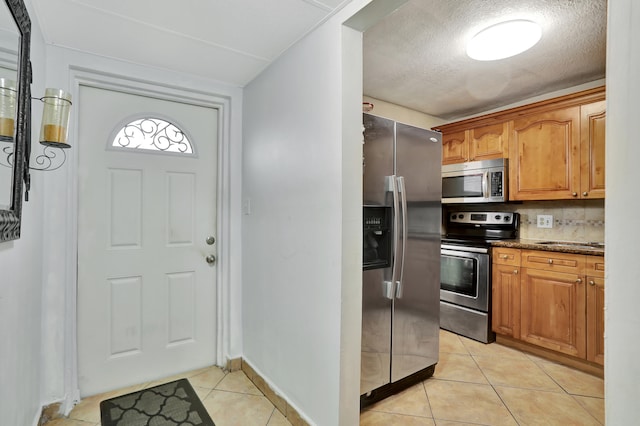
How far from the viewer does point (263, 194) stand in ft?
7.46

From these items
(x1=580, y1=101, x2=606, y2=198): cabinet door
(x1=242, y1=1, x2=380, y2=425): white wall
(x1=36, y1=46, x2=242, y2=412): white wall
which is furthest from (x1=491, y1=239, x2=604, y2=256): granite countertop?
(x1=36, y1=46, x2=242, y2=412): white wall

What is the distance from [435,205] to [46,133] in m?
2.22

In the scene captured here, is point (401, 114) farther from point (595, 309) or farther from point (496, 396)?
point (496, 396)

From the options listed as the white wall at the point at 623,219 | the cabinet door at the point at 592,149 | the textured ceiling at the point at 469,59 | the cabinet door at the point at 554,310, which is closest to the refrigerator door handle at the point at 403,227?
the textured ceiling at the point at 469,59

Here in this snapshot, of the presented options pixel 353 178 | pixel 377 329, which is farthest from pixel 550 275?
pixel 353 178

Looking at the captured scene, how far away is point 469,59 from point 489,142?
1.15 metres

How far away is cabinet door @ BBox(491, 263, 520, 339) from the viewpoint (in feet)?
9.68

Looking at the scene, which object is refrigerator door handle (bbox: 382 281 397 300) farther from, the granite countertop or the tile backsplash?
the tile backsplash

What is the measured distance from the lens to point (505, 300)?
3.03 m

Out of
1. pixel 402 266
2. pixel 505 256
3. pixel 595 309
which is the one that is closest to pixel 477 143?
pixel 505 256

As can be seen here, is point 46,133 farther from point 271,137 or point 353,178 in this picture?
point 353,178

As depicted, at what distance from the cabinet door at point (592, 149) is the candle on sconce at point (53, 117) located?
11.6 feet

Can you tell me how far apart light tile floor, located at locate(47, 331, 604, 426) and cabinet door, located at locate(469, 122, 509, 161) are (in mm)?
1944

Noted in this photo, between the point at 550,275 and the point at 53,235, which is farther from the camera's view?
the point at 550,275
